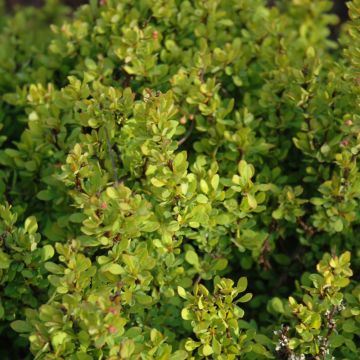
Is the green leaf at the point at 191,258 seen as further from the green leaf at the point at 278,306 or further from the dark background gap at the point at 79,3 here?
the dark background gap at the point at 79,3

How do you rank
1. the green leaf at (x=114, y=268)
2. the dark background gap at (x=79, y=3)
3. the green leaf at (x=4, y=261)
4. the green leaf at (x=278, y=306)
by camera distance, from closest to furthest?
1. the green leaf at (x=114, y=268)
2. the green leaf at (x=4, y=261)
3. the green leaf at (x=278, y=306)
4. the dark background gap at (x=79, y=3)

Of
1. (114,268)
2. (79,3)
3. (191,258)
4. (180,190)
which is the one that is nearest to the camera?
(114,268)

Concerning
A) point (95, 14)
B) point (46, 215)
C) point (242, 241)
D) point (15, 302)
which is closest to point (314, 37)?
point (95, 14)

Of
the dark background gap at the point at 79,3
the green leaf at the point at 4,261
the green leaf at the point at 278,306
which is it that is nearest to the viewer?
the green leaf at the point at 4,261

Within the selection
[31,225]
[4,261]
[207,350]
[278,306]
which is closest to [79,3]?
[31,225]

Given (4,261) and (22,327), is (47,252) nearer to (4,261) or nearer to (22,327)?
(4,261)

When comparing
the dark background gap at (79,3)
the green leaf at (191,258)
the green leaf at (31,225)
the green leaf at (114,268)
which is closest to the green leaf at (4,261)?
the green leaf at (31,225)

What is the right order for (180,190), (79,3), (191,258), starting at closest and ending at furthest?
1. (180,190)
2. (191,258)
3. (79,3)

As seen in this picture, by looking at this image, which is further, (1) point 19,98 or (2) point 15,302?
(1) point 19,98

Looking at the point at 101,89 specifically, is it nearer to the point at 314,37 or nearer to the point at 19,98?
the point at 19,98
